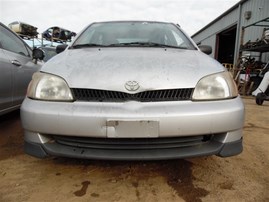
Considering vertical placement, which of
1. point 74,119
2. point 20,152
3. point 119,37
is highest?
point 119,37

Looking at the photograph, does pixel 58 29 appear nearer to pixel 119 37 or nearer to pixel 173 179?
pixel 119 37

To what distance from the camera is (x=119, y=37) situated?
2.97 meters

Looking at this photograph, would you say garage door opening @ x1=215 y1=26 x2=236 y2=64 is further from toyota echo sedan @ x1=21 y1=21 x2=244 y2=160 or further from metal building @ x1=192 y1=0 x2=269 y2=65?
toyota echo sedan @ x1=21 y1=21 x2=244 y2=160

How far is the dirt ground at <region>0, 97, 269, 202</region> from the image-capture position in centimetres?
188

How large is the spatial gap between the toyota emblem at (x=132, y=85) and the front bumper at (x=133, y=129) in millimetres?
109

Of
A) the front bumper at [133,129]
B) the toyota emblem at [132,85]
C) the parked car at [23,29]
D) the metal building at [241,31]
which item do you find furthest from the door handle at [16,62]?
the parked car at [23,29]

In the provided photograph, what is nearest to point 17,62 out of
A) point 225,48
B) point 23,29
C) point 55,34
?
point 23,29

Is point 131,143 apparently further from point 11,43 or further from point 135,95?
point 11,43

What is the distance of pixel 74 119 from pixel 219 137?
98cm

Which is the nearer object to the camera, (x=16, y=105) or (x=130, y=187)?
(x=130, y=187)

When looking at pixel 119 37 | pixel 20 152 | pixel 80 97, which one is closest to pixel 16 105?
pixel 20 152

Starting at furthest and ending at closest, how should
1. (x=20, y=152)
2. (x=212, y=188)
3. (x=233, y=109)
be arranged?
1. (x=20, y=152)
2. (x=212, y=188)
3. (x=233, y=109)

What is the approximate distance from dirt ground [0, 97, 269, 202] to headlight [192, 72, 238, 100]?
66 cm

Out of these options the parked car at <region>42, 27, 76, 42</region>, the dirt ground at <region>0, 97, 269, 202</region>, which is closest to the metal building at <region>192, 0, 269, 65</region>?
the dirt ground at <region>0, 97, 269, 202</region>
